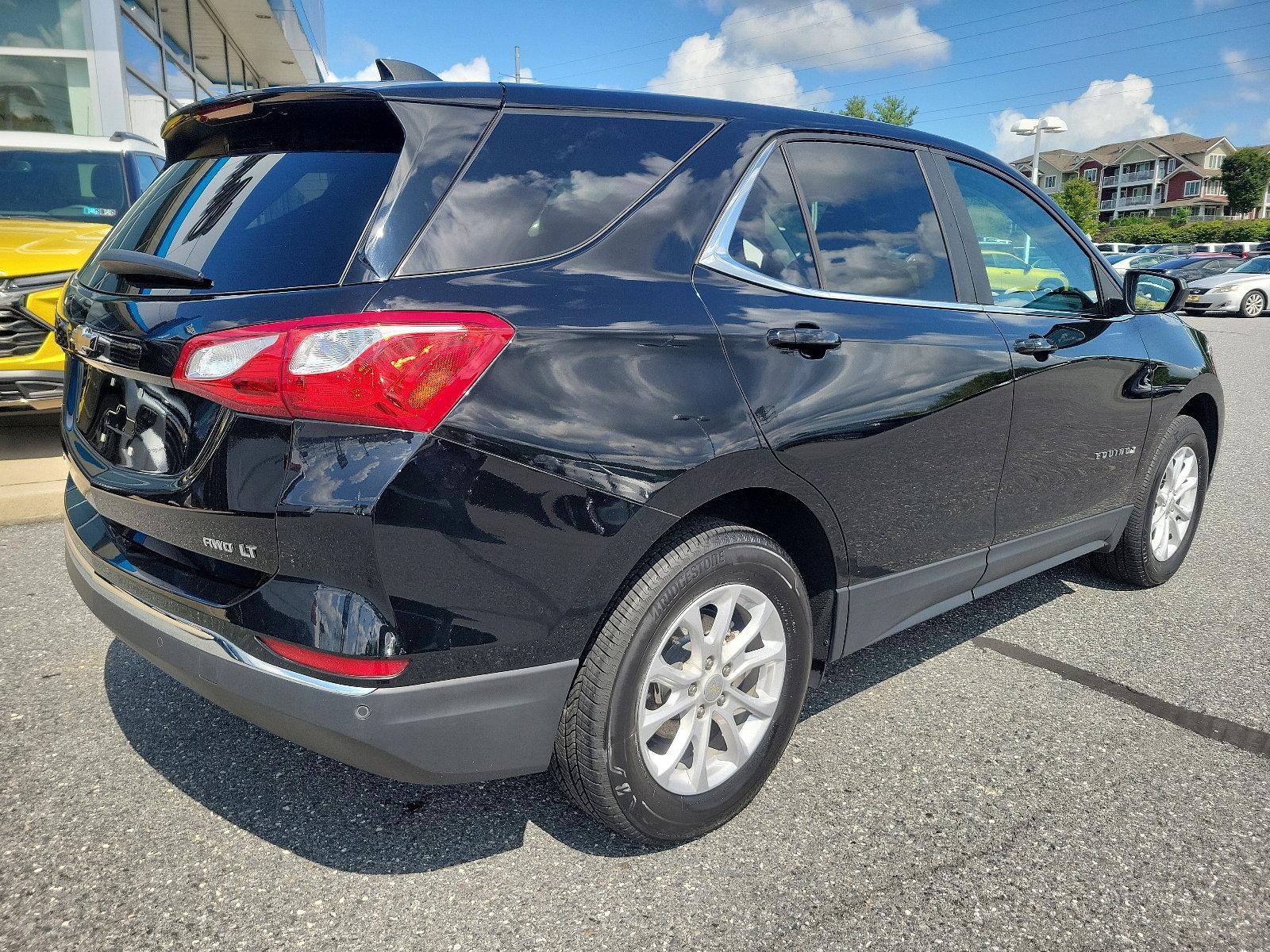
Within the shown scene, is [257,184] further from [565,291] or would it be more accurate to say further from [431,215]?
[565,291]

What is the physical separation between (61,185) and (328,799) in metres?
6.02

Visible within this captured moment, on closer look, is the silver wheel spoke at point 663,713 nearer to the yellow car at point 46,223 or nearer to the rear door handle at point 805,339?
the rear door handle at point 805,339

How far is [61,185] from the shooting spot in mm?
6824

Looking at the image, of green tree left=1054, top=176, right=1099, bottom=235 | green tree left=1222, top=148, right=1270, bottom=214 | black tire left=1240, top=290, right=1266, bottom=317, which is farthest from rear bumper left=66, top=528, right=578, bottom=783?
green tree left=1222, top=148, right=1270, bottom=214

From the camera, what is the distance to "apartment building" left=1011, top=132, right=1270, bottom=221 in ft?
336

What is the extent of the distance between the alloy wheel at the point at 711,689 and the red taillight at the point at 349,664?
0.57 metres

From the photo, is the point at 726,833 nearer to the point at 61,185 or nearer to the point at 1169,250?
the point at 61,185

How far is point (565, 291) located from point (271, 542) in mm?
762

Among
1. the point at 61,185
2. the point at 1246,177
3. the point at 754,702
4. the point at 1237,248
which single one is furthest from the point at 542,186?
the point at 1246,177

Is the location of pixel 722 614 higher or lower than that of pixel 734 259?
lower

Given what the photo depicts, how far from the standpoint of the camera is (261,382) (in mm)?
1860

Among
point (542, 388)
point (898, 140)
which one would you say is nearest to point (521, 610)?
point (542, 388)

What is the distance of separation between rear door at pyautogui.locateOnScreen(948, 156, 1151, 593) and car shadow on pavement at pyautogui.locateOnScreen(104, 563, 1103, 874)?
Result: 0.91 metres

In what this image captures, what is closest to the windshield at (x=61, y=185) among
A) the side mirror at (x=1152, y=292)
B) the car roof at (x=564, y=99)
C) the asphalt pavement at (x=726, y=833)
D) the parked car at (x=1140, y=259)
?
the asphalt pavement at (x=726, y=833)
